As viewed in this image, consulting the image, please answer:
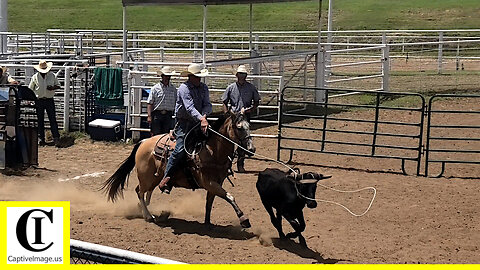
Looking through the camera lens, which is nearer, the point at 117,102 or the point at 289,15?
the point at 117,102

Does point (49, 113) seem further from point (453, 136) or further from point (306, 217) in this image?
point (453, 136)

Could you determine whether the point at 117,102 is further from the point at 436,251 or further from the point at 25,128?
the point at 436,251

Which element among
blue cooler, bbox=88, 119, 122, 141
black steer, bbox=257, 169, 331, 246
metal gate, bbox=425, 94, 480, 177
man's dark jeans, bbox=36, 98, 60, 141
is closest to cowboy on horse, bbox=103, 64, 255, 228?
black steer, bbox=257, 169, 331, 246

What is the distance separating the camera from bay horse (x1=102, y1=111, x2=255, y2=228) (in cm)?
829

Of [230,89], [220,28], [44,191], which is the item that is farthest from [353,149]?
[220,28]

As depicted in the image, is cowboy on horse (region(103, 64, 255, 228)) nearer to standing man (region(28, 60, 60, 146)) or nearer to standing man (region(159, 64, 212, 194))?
standing man (region(159, 64, 212, 194))

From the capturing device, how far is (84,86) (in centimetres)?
1603

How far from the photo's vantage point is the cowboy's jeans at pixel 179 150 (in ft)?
28.9

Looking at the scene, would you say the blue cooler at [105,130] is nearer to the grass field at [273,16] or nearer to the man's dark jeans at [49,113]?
the man's dark jeans at [49,113]

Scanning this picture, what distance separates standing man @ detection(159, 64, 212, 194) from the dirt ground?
73cm

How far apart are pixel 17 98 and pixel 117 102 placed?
3161mm

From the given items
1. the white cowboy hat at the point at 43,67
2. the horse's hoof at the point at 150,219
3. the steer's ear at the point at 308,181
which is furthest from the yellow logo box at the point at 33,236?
the white cowboy hat at the point at 43,67

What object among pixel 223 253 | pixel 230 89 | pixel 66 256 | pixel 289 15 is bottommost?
pixel 223 253

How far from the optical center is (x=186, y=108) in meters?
8.68
